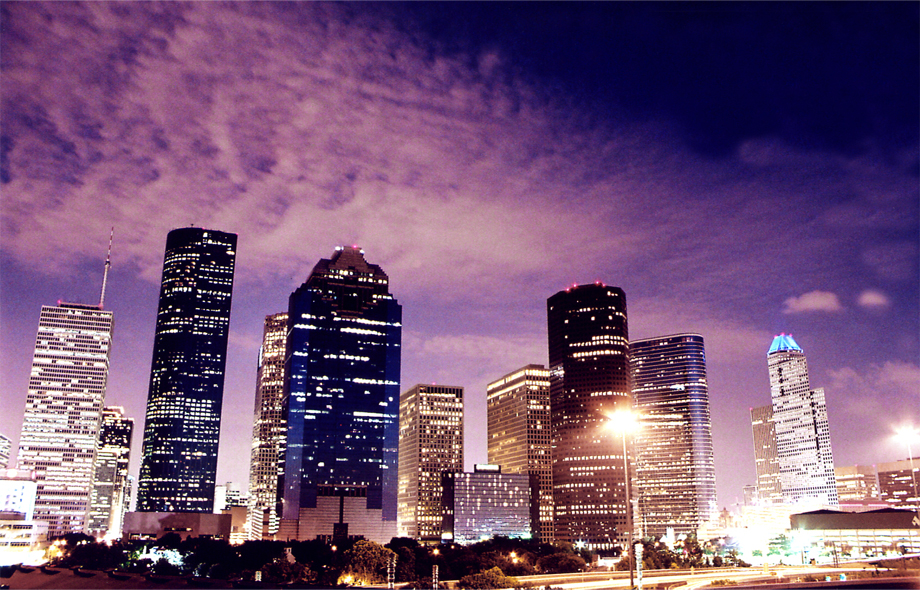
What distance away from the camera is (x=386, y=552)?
402ft

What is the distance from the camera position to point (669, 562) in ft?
452

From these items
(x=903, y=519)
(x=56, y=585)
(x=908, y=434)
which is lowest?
(x=56, y=585)

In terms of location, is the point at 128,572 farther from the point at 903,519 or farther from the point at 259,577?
the point at 903,519

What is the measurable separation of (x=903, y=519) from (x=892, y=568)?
283 feet

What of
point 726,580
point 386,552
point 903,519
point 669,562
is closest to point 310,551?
point 386,552

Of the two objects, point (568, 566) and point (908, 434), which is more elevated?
point (908, 434)

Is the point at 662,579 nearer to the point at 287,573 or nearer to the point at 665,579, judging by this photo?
the point at 665,579

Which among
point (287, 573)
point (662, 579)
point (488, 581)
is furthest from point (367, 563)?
point (662, 579)

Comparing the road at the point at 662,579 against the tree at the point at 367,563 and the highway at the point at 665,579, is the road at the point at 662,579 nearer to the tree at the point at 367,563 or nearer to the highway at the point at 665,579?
the highway at the point at 665,579

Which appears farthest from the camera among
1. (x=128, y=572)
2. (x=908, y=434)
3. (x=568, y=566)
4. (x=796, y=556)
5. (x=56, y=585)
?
(x=796, y=556)

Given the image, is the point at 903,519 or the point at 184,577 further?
the point at 903,519

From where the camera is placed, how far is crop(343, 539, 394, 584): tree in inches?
4584

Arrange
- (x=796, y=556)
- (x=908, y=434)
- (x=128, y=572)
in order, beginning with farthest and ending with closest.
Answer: (x=796, y=556) → (x=128, y=572) → (x=908, y=434)

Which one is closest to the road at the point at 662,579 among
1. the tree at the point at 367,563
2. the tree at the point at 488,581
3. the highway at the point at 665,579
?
the highway at the point at 665,579
